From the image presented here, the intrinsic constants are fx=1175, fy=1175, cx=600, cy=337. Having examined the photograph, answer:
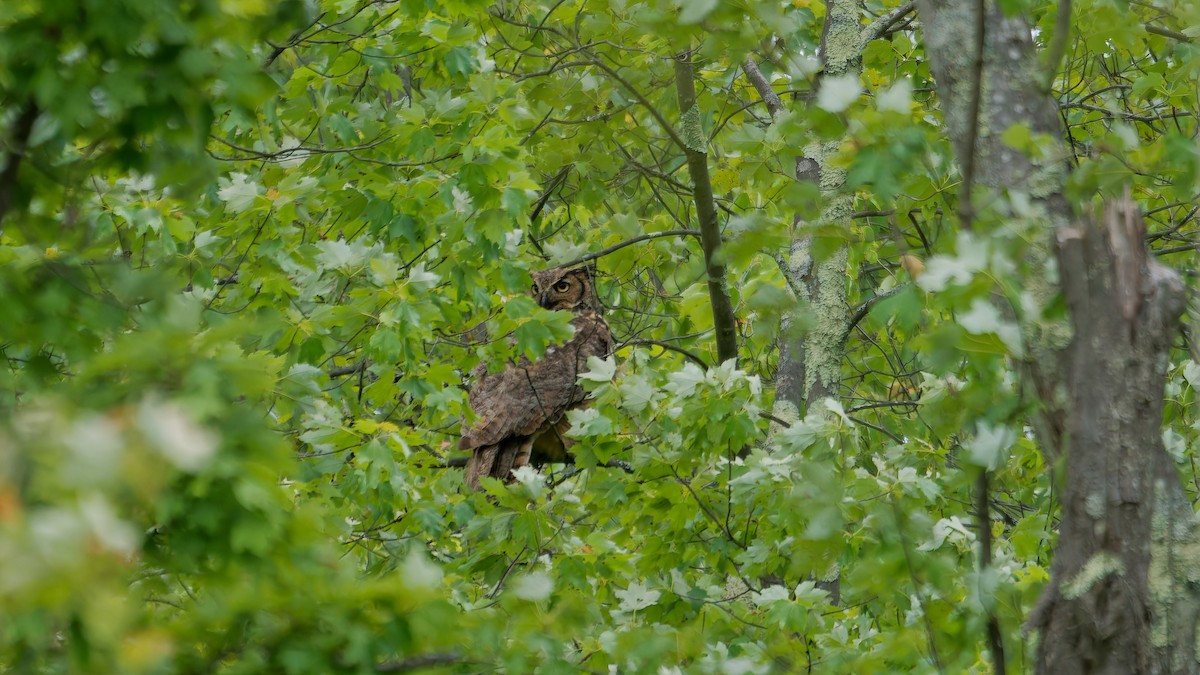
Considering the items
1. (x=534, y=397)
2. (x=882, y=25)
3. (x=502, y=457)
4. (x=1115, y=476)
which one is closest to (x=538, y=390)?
(x=534, y=397)

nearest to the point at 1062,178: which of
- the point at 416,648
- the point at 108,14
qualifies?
the point at 416,648

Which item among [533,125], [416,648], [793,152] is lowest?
[416,648]

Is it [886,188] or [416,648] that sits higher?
[886,188]

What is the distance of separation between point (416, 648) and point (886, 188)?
117 centimetres

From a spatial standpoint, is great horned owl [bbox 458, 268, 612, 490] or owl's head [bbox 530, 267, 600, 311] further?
owl's head [bbox 530, 267, 600, 311]

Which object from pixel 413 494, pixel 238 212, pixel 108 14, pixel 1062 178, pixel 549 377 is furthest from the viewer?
pixel 549 377

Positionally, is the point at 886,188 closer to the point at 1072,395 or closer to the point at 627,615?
the point at 1072,395

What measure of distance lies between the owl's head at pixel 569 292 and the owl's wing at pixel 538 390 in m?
0.24

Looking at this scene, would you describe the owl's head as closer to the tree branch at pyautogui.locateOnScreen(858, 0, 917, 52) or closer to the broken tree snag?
the tree branch at pyautogui.locateOnScreen(858, 0, 917, 52)

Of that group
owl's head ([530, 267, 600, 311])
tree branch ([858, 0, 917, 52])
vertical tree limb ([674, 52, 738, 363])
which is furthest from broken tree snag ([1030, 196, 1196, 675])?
owl's head ([530, 267, 600, 311])

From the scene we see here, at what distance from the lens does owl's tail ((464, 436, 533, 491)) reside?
5328 millimetres

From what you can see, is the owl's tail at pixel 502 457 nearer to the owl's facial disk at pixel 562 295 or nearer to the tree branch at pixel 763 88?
the owl's facial disk at pixel 562 295

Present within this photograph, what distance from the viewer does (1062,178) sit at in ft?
7.05

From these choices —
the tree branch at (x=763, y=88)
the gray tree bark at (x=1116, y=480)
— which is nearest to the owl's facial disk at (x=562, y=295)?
the tree branch at (x=763, y=88)
